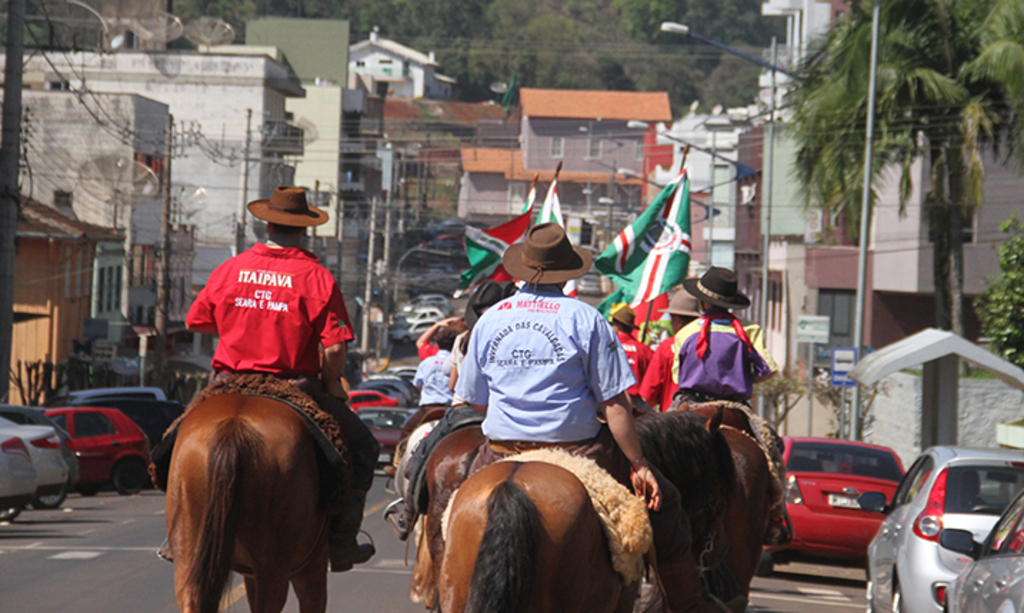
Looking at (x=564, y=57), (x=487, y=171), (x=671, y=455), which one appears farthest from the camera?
(x=564, y=57)

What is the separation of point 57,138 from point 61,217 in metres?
8.84

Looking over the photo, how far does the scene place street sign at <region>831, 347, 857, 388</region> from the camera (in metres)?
26.5

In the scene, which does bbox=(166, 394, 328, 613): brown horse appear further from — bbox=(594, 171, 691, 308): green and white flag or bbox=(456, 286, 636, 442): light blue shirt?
bbox=(594, 171, 691, 308): green and white flag

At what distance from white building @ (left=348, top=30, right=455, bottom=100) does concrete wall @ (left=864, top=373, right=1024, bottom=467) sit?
377ft

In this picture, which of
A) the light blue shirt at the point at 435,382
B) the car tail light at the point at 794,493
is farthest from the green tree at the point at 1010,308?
the light blue shirt at the point at 435,382

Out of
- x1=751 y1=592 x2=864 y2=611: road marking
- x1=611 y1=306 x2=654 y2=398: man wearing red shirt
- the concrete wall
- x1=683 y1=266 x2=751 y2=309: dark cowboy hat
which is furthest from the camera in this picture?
the concrete wall

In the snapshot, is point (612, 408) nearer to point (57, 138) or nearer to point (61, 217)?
point (61, 217)

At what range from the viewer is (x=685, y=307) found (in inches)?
398

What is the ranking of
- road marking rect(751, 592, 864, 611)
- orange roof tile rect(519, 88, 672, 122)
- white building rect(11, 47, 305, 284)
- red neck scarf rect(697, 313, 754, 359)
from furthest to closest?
1. orange roof tile rect(519, 88, 672, 122)
2. white building rect(11, 47, 305, 284)
3. road marking rect(751, 592, 864, 611)
4. red neck scarf rect(697, 313, 754, 359)

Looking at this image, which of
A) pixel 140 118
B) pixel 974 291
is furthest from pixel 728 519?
pixel 140 118

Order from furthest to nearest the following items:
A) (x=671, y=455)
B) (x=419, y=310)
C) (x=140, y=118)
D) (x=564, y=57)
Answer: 1. (x=564, y=57)
2. (x=419, y=310)
3. (x=140, y=118)
4. (x=671, y=455)

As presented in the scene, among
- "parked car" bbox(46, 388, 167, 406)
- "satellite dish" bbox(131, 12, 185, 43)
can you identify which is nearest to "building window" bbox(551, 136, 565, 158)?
"satellite dish" bbox(131, 12, 185, 43)

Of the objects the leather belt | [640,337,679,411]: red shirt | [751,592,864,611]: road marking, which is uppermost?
[640,337,679,411]: red shirt

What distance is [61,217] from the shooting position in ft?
144
